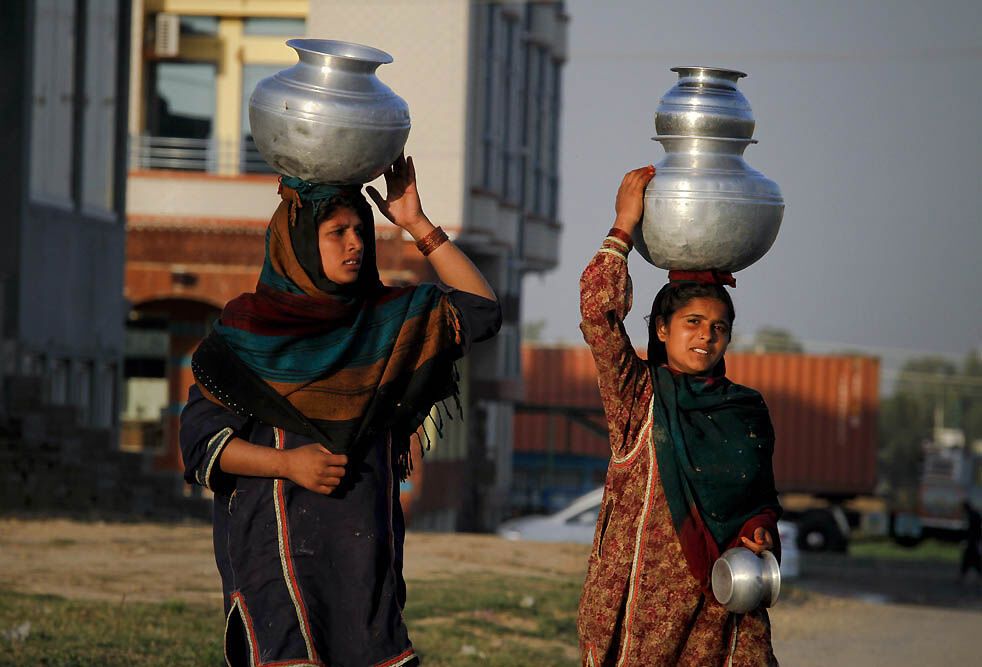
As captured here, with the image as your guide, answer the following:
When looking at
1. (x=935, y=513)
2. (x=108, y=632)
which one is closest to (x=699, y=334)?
(x=108, y=632)

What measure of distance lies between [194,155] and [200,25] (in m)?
2.15

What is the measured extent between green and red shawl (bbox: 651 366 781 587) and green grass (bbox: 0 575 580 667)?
3.53 m

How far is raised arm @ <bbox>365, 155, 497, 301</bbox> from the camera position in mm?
4113

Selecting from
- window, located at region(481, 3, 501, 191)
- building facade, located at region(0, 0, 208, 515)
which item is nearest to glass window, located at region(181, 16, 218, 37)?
window, located at region(481, 3, 501, 191)

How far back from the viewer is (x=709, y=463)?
4.11 m

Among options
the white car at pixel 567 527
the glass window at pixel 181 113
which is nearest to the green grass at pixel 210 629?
the white car at pixel 567 527

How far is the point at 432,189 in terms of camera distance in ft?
80.4

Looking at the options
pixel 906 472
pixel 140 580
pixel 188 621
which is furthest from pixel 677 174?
pixel 906 472

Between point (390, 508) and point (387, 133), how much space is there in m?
0.89

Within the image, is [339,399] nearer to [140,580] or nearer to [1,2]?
[140,580]

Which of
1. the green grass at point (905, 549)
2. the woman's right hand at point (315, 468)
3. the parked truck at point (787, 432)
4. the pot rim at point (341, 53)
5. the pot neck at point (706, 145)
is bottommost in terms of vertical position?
the green grass at point (905, 549)

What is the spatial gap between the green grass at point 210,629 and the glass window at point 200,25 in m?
17.6

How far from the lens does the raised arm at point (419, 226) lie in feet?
13.5

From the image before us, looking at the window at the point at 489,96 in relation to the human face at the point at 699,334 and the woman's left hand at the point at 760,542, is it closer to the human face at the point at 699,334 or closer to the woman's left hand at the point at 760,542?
the human face at the point at 699,334
